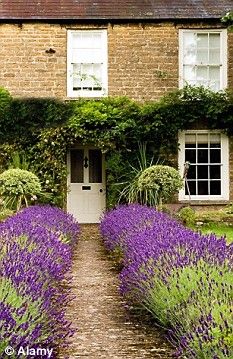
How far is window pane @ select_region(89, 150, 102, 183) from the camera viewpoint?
18.9 m

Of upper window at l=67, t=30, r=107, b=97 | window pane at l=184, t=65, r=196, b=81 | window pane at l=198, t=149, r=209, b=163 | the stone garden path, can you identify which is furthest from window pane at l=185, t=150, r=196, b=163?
the stone garden path

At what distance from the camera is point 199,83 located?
18.5 metres

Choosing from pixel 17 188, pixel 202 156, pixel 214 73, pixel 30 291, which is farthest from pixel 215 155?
pixel 30 291

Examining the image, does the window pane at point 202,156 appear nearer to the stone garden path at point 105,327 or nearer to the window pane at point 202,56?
the window pane at point 202,56

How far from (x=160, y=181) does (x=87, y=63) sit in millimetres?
4529

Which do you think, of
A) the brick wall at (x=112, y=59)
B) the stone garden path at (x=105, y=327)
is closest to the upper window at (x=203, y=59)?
the brick wall at (x=112, y=59)

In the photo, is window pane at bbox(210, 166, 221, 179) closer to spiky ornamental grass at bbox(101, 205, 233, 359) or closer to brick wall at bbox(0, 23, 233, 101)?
brick wall at bbox(0, 23, 233, 101)

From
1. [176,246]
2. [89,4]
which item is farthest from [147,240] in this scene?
[89,4]

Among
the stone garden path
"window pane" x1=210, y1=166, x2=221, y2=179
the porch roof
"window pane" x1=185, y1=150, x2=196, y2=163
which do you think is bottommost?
the stone garden path

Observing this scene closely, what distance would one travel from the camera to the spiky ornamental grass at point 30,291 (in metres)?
3.46

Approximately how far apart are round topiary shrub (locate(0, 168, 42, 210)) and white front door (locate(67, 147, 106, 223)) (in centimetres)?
270

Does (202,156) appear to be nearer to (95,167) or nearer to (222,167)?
(222,167)

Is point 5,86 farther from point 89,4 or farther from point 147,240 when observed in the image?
point 147,240

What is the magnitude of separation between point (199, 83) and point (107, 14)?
10.6 feet
